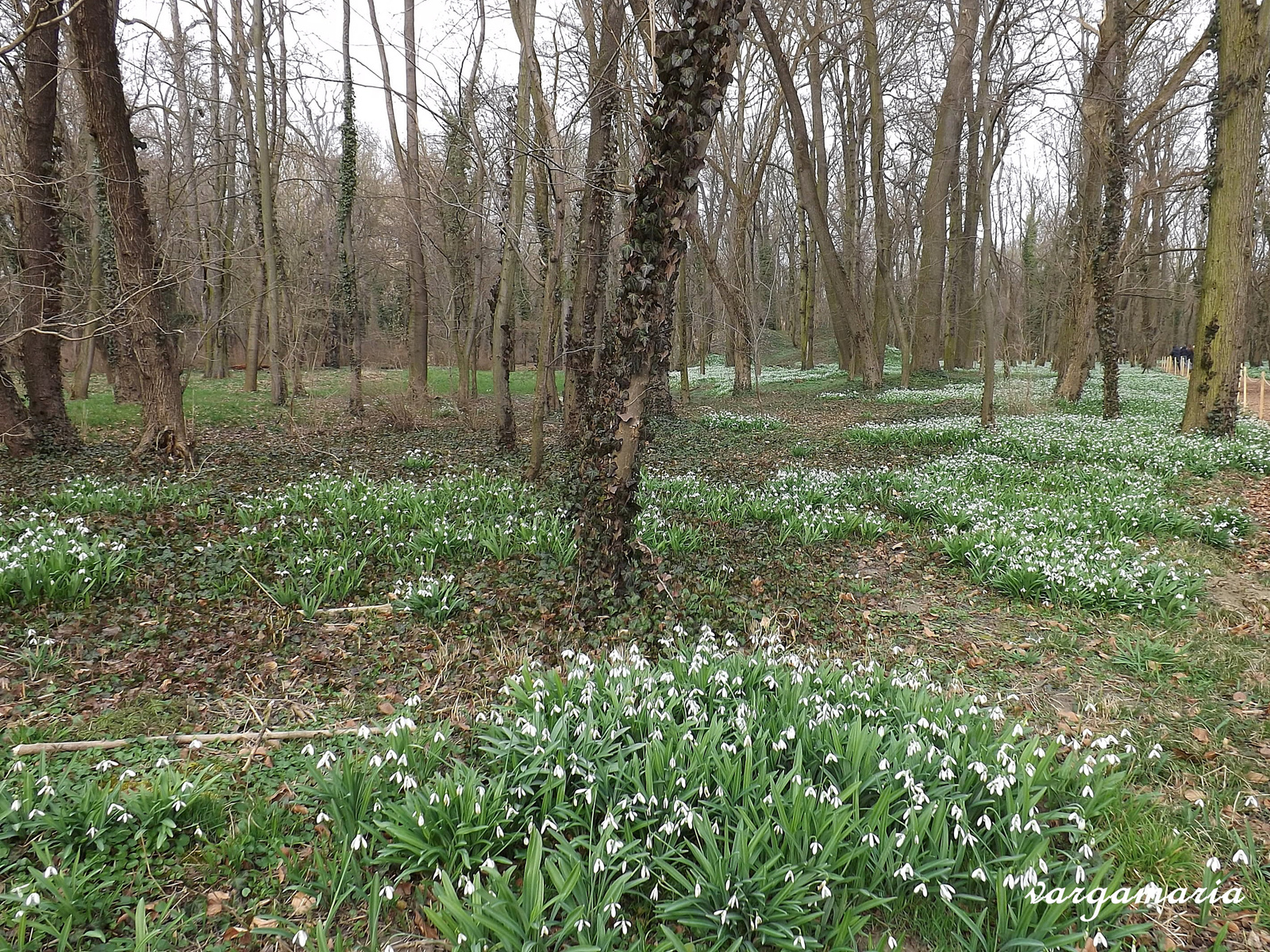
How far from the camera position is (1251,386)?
2852cm

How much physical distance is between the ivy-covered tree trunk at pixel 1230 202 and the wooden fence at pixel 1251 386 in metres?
4.42

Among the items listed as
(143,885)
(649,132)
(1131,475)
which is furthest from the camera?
(1131,475)

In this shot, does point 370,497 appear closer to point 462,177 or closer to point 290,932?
point 290,932

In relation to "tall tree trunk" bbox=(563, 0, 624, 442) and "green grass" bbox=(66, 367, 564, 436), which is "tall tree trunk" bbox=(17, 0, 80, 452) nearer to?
"green grass" bbox=(66, 367, 564, 436)

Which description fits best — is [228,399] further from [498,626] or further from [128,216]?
[498,626]

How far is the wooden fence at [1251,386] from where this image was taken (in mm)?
17188

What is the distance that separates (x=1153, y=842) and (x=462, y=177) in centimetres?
1880

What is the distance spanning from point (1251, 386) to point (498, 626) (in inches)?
1469

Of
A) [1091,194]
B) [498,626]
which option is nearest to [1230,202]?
[1091,194]

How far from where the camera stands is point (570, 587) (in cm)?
507

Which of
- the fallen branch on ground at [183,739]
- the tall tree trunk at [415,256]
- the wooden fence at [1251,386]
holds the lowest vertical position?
the fallen branch on ground at [183,739]

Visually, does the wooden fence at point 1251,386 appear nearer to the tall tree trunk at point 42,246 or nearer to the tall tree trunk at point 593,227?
the tall tree trunk at point 593,227

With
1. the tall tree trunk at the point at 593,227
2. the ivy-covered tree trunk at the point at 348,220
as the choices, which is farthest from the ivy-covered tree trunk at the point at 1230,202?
the ivy-covered tree trunk at the point at 348,220

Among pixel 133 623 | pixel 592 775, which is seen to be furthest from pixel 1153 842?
pixel 133 623
